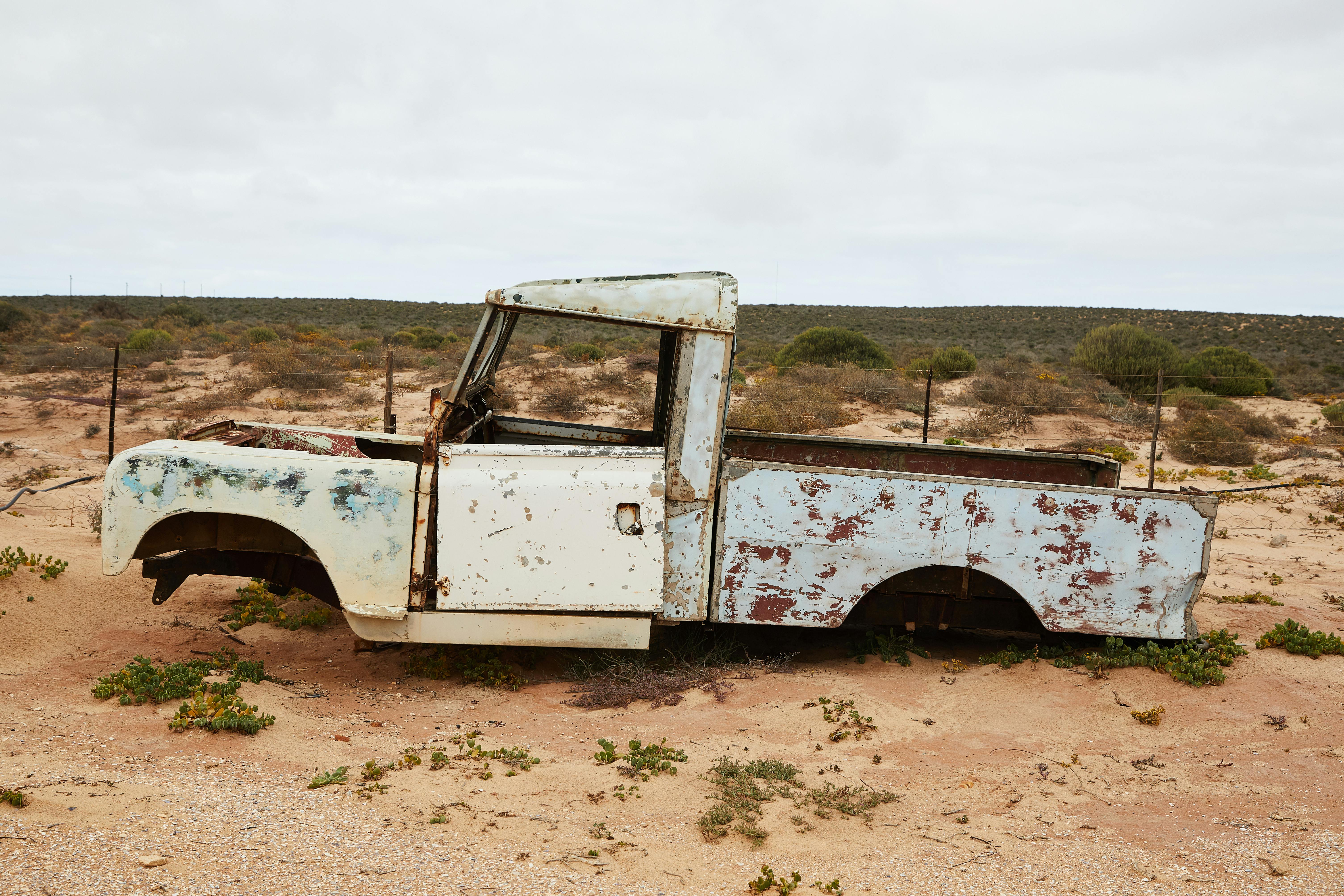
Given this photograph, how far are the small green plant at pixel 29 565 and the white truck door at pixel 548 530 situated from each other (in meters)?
3.23

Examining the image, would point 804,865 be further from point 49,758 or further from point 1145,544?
point 49,758

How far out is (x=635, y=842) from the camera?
10.1ft

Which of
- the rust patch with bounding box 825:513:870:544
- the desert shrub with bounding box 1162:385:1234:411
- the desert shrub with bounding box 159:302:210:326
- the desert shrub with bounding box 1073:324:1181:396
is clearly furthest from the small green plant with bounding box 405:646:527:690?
the desert shrub with bounding box 159:302:210:326

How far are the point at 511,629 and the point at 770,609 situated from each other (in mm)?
1321

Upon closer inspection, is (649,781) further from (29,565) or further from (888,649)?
(29,565)

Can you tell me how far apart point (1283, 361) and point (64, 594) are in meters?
35.0

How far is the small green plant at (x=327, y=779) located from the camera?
10.8 feet

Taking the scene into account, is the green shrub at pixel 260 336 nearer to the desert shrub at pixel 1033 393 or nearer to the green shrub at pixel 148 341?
the green shrub at pixel 148 341

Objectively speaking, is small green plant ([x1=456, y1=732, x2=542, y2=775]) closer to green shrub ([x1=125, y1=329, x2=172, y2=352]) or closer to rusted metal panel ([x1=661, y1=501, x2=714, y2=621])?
rusted metal panel ([x1=661, y1=501, x2=714, y2=621])

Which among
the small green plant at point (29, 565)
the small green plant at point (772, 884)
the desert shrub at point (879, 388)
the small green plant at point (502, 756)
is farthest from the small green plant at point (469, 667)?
the desert shrub at point (879, 388)

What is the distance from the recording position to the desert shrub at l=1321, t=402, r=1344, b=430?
1570 cm

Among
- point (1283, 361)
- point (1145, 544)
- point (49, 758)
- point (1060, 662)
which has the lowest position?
point (49, 758)

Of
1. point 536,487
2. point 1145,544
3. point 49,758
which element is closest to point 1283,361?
→ point 1145,544

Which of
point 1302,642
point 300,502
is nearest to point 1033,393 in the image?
point 1302,642
